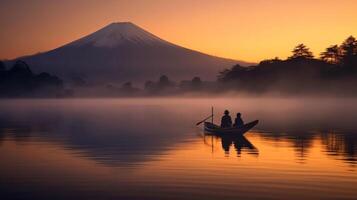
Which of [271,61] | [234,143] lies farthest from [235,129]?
[271,61]

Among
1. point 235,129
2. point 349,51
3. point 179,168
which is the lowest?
point 179,168

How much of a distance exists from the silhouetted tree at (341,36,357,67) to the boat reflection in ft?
343

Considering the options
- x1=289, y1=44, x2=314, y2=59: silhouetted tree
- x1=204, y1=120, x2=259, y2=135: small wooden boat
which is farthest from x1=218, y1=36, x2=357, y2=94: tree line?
x1=204, y1=120, x2=259, y2=135: small wooden boat

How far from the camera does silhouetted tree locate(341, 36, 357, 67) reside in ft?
428

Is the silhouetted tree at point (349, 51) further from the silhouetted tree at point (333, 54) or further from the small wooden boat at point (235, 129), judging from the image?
the small wooden boat at point (235, 129)

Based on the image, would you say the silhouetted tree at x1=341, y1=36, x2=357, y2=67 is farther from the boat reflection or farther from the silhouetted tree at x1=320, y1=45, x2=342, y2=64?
the boat reflection

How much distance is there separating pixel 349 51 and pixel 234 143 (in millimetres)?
111373

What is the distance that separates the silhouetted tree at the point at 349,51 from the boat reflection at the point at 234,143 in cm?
10460

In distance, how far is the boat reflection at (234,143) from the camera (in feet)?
85.4

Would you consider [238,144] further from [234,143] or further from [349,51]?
[349,51]

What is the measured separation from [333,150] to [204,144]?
7.76 metres

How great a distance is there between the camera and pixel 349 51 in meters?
132

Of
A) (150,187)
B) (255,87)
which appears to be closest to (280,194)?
(150,187)

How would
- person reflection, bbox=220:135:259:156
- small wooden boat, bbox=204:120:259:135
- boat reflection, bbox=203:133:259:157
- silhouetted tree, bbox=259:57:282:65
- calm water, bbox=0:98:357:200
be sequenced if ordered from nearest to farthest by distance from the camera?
1. calm water, bbox=0:98:357:200
2. boat reflection, bbox=203:133:259:157
3. person reflection, bbox=220:135:259:156
4. small wooden boat, bbox=204:120:259:135
5. silhouetted tree, bbox=259:57:282:65
